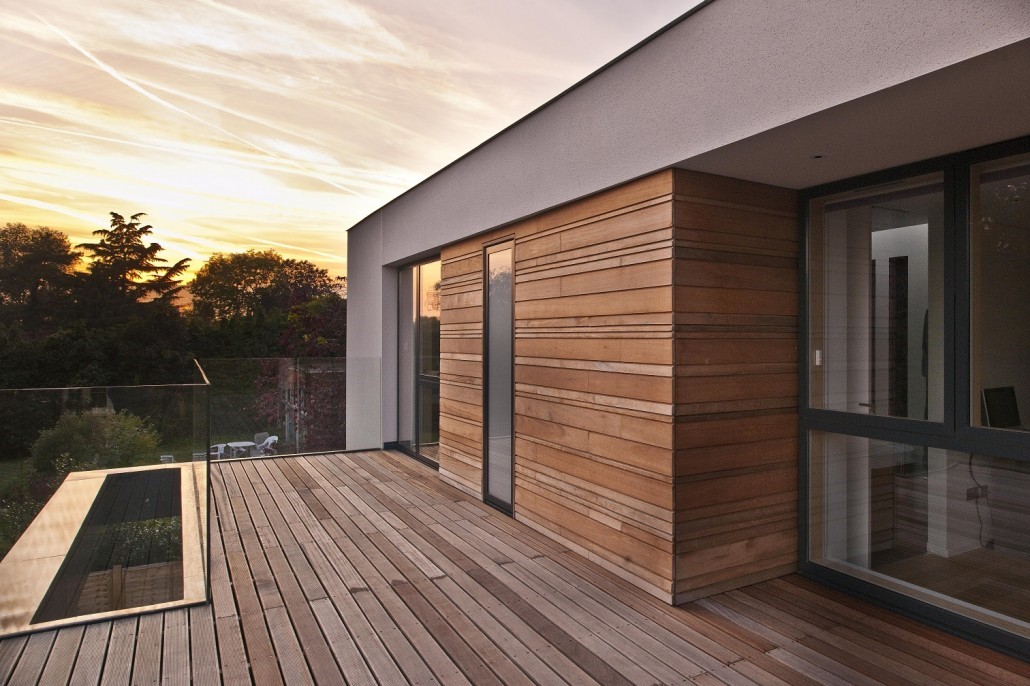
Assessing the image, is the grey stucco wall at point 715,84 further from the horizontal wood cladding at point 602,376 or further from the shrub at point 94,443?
the shrub at point 94,443

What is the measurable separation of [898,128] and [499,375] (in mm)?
3108

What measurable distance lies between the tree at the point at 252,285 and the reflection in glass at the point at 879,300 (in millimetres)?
17558

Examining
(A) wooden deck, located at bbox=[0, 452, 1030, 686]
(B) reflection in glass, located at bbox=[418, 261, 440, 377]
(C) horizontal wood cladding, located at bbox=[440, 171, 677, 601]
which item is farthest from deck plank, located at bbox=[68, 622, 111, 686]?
(B) reflection in glass, located at bbox=[418, 261, 440, 377]

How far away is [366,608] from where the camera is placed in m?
2.96

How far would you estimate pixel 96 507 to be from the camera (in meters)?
2.97

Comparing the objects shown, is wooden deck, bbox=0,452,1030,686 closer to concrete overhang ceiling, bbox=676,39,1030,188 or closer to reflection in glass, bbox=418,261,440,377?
concrete overhang ceiling, bbox=676,39,1030,188

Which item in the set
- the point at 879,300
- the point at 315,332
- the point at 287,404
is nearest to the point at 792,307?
the point at 879,300

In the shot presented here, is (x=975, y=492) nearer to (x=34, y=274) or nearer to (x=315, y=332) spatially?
(x=315, y=332)

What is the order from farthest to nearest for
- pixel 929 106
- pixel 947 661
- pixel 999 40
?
pixel 947 661
pixel 929 106
pixel 999 40

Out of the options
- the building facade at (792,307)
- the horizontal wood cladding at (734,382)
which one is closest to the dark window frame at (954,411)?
the building facade at (792,307)

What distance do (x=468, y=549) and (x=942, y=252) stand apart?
302cm

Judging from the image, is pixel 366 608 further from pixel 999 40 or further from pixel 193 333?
pixel 193 333

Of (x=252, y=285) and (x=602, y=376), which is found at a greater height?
(x=252, y=285)

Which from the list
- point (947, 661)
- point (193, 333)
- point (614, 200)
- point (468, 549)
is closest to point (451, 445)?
point (468, 549)
